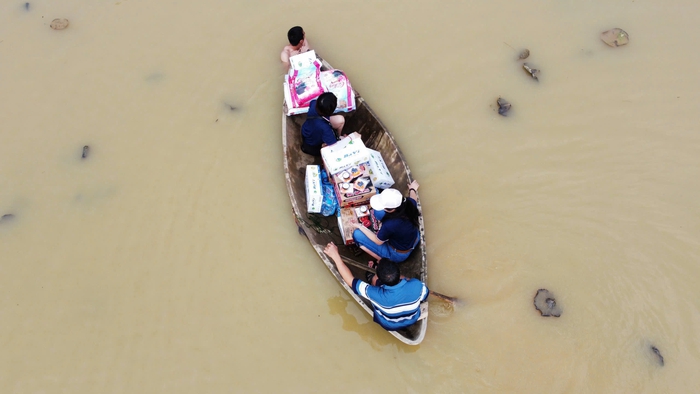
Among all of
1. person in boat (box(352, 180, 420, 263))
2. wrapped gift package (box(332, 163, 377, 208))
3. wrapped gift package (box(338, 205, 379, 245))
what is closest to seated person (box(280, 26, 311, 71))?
wrapped gift package (box(332, 163, 377, 208))

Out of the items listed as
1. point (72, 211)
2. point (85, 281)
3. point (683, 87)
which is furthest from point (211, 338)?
point (683, 87)

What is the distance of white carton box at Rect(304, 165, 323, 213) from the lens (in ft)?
16.3

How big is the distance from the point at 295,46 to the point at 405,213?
2951mm

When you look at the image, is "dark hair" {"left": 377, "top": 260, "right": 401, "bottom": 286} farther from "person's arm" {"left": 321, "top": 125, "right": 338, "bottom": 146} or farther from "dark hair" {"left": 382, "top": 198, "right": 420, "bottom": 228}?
"person's arm" {"left": 321, "top": 125, "right": 338, "bottom": 146}

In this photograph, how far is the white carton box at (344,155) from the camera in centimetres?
485

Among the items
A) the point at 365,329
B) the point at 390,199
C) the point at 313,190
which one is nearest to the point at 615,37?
the point at 390,199

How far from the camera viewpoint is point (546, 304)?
15.7 feet

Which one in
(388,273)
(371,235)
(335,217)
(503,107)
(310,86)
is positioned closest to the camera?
(388,273)

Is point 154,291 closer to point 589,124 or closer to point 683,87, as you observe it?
point 589,124

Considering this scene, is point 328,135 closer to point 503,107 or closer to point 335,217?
point 335,217

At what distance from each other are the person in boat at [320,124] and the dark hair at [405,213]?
46.1 inches

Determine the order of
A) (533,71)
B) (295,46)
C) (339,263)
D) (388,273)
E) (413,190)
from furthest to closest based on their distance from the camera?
(533,71) < (295,46) < (413,190) < (339,263) < (388,273)

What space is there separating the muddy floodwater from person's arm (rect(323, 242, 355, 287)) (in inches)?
22.8

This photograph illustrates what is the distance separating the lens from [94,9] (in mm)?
6945
